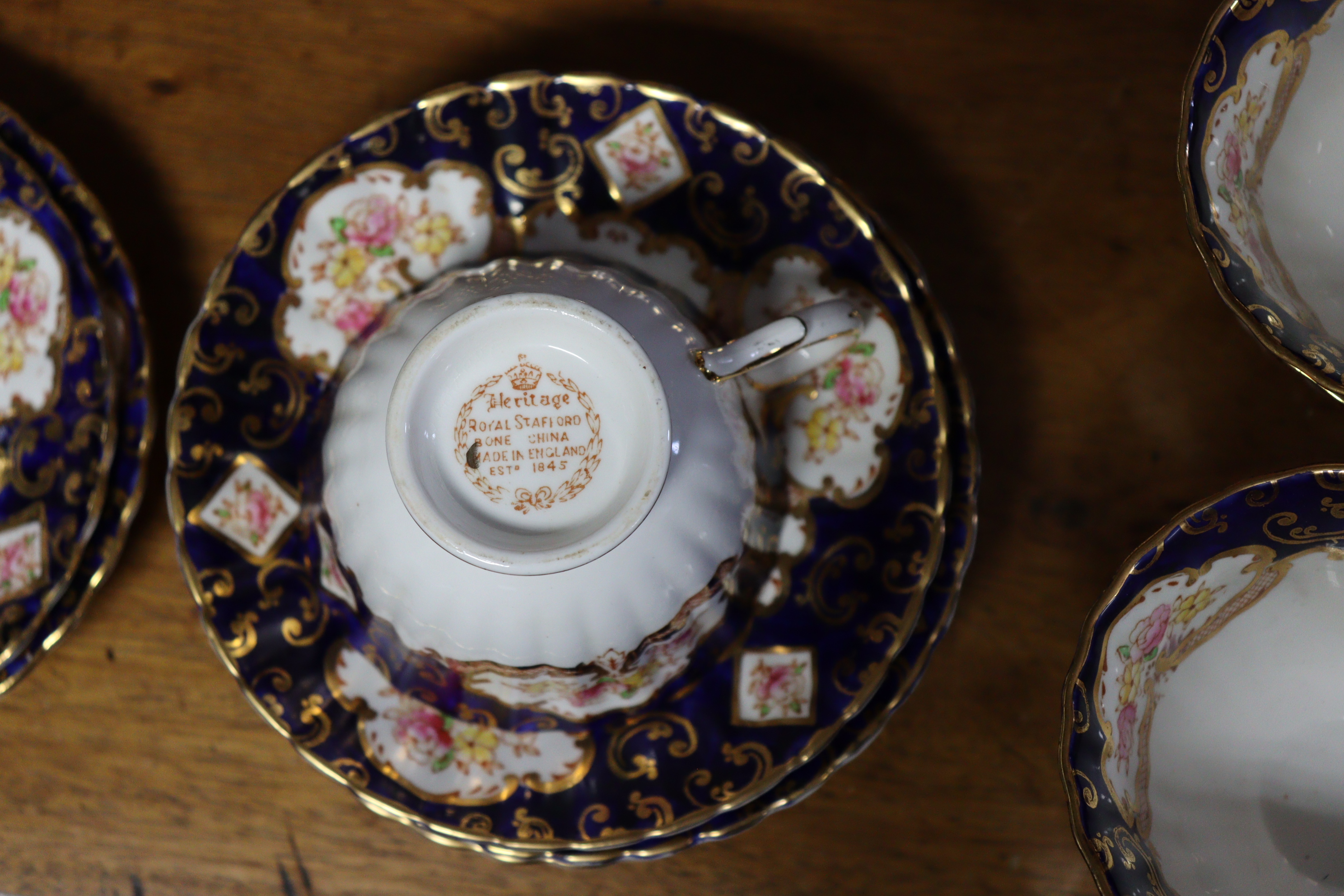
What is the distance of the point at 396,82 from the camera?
644 mm

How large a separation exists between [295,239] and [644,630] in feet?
1.11

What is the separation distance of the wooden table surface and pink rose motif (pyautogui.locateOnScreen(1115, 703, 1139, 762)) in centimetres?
11

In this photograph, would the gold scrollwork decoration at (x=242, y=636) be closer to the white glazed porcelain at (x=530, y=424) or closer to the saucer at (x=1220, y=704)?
the white glazed porcelain at (x=530, y=424)

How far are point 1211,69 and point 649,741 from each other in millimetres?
506

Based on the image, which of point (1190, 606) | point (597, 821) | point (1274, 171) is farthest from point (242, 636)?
point (1274, 171)

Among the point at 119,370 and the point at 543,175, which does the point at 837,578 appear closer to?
the point at 543,175

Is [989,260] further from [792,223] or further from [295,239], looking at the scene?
[295,239]

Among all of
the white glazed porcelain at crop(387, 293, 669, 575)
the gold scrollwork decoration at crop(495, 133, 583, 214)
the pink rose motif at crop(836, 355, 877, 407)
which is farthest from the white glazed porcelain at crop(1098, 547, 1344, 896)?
the gold scrollwork decoration at crop(495, 133, 583, 214)

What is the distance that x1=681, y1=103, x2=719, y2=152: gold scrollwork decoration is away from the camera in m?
0.55

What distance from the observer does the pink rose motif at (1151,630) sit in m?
0.48

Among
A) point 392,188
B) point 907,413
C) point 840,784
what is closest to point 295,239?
point 392,188

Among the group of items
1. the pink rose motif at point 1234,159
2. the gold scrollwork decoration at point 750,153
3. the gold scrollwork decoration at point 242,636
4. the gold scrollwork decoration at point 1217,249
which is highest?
the gold scrollwork decoration at point 750,153

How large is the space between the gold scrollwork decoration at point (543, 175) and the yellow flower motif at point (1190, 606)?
446 millimetres

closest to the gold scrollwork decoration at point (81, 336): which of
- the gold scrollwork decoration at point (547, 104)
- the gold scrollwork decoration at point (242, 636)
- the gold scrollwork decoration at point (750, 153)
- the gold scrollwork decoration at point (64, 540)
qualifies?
the gold scrollwork decoration at point (64, 540)
